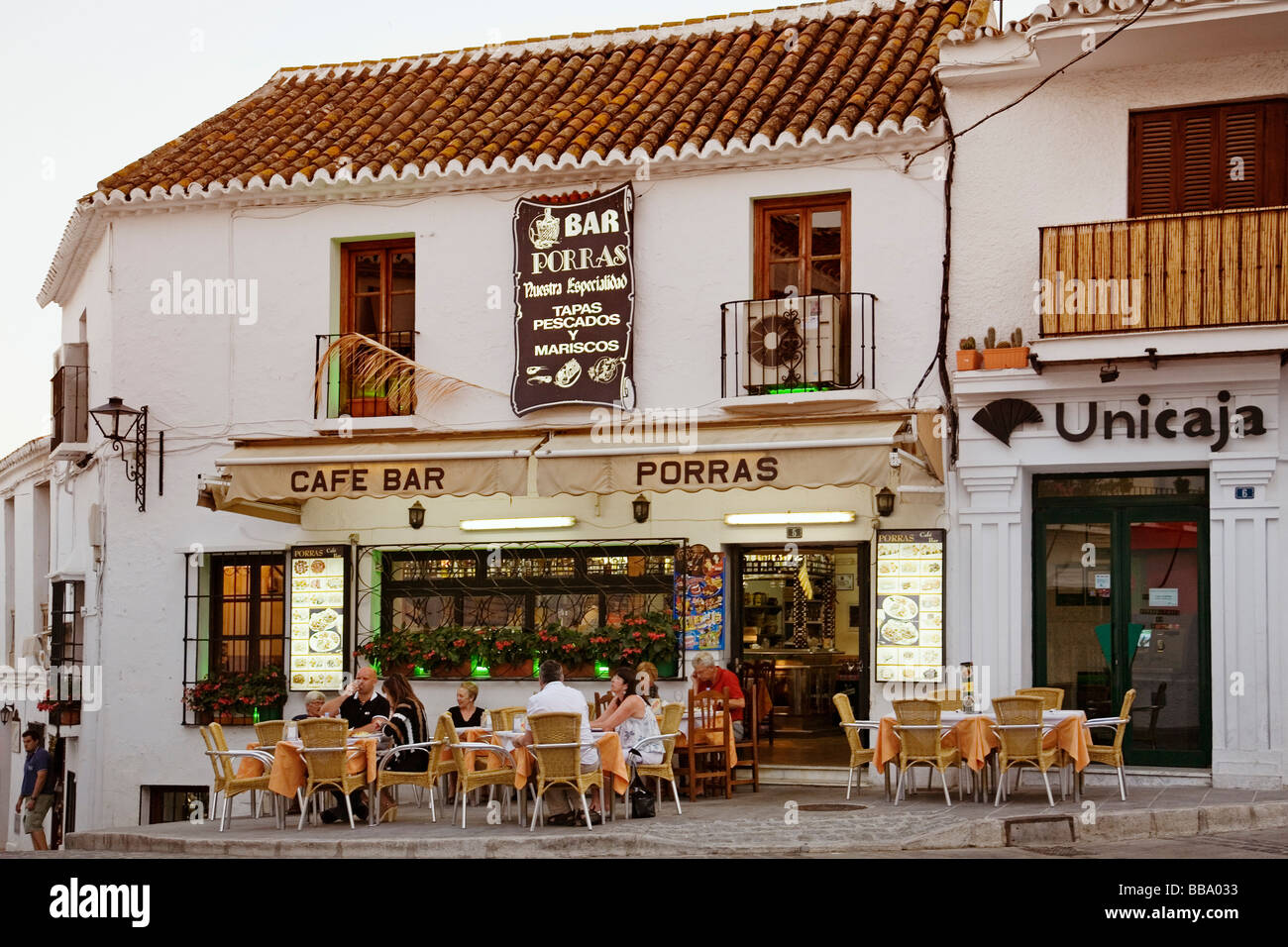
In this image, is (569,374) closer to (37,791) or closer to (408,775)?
(408,775)

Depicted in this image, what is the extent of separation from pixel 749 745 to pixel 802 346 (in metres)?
4.13

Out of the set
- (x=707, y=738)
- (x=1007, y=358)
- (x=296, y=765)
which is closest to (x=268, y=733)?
(x=296, y=765)

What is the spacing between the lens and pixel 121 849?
13.9 m

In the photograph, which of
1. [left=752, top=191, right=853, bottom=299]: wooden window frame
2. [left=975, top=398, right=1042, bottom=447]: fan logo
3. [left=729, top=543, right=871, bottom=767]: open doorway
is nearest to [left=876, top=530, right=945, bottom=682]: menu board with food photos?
[left=729, top=543, right=871, bottom=767]: open doorway

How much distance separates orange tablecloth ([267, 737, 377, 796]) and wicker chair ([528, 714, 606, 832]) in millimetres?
1806

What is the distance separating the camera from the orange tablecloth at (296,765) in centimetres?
1393

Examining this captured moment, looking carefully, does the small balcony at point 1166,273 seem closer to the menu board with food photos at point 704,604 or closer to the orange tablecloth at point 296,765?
the menu board with food photos at point 704,604

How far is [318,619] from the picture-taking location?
18.2 m

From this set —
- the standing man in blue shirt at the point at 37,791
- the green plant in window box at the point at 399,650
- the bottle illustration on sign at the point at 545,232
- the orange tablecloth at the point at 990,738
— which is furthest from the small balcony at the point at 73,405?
the orange tablecloth at the point at 990,738

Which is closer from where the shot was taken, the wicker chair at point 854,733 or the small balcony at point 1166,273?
the wicker chair at point 854,733

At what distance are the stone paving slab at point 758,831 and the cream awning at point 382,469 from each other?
11.3 feet

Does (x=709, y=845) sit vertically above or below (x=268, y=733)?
below
